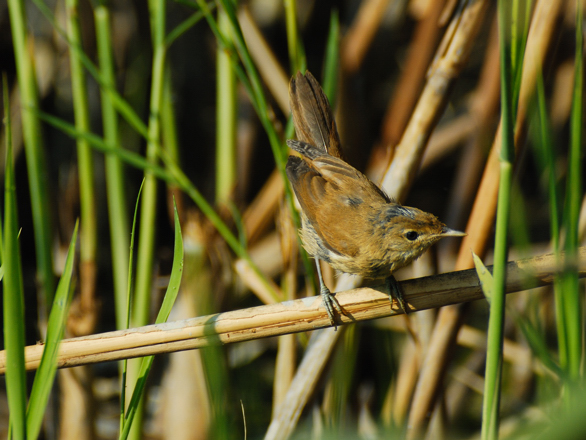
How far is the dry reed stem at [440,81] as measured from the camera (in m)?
1.79

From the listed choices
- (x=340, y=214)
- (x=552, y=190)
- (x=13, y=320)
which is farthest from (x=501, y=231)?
(x=340, y=214)

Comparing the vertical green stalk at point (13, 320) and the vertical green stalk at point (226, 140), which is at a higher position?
the vertical green stalk at point (226, 140)

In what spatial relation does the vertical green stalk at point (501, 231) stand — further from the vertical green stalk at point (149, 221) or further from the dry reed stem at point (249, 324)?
the vertical green stalk at point (149, 221)

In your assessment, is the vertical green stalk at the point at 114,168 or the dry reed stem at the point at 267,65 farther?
the dry reed stem at the point at 267,65

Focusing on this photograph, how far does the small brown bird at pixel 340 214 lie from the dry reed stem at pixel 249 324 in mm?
98

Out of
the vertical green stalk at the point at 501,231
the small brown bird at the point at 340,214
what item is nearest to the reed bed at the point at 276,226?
the vertical green stalk at the point at 501,231

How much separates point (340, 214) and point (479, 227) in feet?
1.72

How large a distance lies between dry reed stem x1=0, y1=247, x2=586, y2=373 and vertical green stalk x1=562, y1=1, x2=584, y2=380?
0.73ft

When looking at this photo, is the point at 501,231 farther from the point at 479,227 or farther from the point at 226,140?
the point at 226,140

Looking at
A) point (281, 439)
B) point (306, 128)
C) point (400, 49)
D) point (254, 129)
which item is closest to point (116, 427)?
point (281, 439)

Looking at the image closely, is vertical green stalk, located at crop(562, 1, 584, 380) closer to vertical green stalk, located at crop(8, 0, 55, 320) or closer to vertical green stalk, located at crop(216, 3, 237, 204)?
vertical green stalk, located at crop(216, 3, 237, 204)

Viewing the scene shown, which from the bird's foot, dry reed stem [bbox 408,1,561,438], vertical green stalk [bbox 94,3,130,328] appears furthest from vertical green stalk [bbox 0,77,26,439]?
dry reed stem [bbox 408,1,561,438]

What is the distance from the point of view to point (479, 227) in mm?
1727

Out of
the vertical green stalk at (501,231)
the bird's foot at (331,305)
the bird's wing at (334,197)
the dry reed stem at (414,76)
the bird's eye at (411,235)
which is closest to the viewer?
the vertical green stalk at (501,231)
